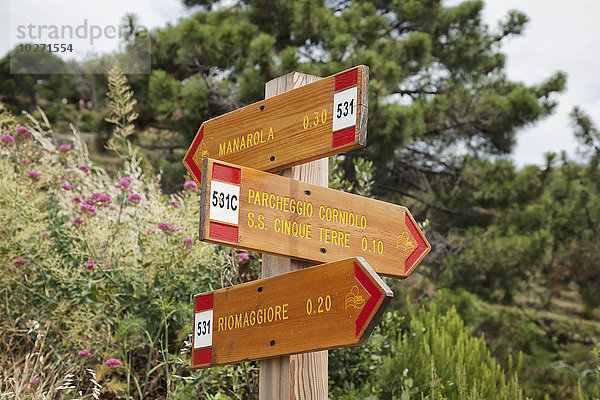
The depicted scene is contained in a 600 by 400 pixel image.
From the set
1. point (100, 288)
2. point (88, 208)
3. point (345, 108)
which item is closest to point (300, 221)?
point (345, 108)

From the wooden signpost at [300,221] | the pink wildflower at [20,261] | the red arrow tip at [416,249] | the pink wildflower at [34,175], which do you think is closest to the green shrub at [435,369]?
the red arrow tip at [416,249]

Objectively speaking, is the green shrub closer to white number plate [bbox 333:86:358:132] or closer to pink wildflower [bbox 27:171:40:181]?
white number plate [bbox 333:86:358:132]

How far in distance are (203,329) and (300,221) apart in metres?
0.59

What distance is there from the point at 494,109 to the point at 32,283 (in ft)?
23.4

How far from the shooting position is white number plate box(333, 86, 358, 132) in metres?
2.07

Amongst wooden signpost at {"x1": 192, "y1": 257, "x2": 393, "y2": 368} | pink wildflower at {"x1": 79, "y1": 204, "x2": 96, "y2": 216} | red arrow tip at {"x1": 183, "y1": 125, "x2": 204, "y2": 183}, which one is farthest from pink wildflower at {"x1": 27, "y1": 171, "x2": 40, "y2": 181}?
wooden signpost at {"x1": 192, "y1": 257, "x2": 393, "y2": 368}

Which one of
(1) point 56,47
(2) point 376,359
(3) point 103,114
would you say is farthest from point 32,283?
(3) point 103,114

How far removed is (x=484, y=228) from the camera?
942cm

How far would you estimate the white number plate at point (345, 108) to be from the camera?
6.78 feet

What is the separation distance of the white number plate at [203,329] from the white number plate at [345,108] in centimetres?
86

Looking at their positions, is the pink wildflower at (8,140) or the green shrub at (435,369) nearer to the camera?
the green shrub at (435,369)

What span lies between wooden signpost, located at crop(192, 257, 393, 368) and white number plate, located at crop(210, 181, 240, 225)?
0.29 meters

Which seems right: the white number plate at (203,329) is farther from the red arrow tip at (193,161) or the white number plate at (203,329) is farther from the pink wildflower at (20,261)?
the pink wildflower at (20,261)

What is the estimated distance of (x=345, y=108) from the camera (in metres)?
2.10
